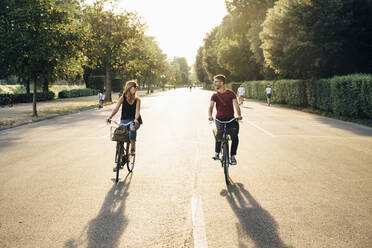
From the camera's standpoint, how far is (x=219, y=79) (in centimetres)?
585

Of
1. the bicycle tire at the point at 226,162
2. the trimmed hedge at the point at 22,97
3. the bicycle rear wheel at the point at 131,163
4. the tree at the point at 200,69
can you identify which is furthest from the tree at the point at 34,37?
the tree at the point at 200,69

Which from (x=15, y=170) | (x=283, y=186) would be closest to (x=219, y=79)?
(x=283, y=186)

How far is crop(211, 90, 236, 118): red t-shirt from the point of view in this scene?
5.88 m

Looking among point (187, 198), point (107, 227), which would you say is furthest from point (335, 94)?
point (107, 227)

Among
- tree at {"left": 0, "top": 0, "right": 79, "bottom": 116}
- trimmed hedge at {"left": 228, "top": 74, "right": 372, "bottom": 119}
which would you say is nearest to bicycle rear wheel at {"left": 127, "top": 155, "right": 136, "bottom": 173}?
tree at {"left": 0, "top": 0, "right": 79, "bottom": 116}

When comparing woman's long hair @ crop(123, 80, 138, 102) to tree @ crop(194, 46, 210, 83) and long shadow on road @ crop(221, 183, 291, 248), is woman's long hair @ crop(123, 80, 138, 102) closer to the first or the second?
long shadow on road @ crop(221, 183, 291, 248)

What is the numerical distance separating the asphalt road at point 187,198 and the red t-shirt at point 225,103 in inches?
46.4

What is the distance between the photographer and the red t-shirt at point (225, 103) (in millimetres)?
5879

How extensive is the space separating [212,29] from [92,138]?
7822 cm

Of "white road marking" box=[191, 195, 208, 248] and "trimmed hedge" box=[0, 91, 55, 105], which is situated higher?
"trimmed hedge" box=[0, 91, 55, 105]

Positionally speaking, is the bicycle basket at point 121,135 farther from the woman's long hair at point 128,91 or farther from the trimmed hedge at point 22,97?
the trimmed hedge at point 22,97

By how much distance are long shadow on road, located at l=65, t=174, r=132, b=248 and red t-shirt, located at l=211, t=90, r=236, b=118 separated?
90.4 inches

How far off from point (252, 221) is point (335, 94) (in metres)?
16.5

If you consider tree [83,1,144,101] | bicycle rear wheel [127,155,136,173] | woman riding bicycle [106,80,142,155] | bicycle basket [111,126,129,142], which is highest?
tree [83,1,144,101]
